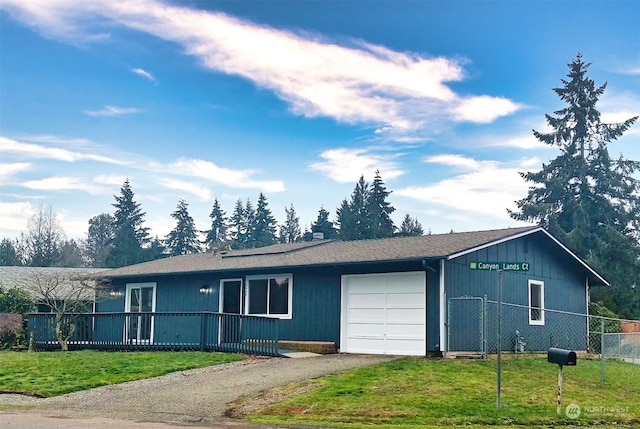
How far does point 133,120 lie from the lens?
25.8m

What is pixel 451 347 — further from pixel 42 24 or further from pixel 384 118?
pixel 42 24

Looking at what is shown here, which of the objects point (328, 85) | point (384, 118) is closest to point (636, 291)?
point (384, 118)

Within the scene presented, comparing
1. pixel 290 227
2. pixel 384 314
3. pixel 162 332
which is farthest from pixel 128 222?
pixel 384 314

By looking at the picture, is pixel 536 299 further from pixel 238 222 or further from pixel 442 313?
pixel 238 222

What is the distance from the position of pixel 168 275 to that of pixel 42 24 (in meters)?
8.70

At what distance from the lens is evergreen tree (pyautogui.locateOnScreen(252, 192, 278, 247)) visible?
79.6 metres

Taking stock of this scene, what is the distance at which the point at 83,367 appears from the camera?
1600cm

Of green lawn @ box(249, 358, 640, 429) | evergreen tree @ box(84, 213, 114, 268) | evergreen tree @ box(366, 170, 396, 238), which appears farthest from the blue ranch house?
evergreen tree @ box(84, 213, 114, 268)

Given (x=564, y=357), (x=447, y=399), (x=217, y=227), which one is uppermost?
(x=217, y=227)

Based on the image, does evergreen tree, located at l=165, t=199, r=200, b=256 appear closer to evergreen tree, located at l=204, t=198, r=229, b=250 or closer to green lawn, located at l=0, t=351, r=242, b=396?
evergreen tree, located at l=204, t=198, r=229, b=250

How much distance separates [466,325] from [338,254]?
447cm

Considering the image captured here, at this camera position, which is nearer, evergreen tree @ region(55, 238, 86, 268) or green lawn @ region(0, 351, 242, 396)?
green lawn @ region(0, 351, 242, 396)

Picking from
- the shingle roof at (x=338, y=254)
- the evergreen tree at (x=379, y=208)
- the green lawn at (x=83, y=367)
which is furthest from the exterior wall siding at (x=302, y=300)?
the evergreen tree at (x=379, y=208)

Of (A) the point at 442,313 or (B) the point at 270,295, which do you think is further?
(B) the point at 270,295
